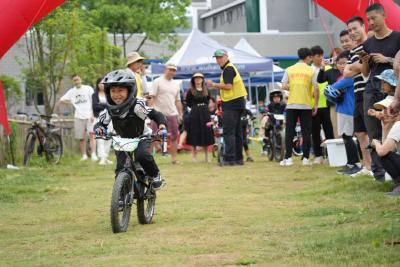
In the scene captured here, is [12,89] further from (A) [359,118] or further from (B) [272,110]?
(A) [359,118]

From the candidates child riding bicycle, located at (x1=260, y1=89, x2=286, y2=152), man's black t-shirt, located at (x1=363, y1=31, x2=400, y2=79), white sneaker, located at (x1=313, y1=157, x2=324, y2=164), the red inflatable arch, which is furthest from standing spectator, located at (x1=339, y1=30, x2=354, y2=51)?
child riding bicycle, located at (x1=260, y1=89, x2=286, y2=152)

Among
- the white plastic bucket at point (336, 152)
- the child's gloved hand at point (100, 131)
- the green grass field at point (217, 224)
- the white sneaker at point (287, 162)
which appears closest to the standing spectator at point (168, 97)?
the white sneaker at point (287, 162)

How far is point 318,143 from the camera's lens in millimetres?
16234

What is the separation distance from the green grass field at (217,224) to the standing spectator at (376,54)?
0.78 m

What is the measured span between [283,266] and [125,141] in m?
2.81

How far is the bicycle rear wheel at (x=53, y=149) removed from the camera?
63.2 ft

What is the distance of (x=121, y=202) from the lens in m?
8.45

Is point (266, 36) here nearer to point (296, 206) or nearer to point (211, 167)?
point (211, 167)

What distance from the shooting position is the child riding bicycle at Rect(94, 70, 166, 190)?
8719 mm

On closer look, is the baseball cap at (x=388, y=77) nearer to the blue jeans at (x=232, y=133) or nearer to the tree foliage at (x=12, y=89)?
the blue jeans at (x=232, y=133)

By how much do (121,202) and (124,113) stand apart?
867 mm

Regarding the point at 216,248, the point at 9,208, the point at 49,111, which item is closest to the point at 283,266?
the point at 216,248

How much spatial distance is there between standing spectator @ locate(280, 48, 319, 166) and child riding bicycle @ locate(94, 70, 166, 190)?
23.1 feet

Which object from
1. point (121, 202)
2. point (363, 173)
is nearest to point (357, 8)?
point (363, 173)
